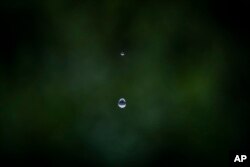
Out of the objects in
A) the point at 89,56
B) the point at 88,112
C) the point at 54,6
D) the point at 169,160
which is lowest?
the point at 169,160

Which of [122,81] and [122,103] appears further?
[122,81]

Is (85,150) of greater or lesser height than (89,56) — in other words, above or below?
below

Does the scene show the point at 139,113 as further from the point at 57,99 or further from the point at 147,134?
the point at 57,99

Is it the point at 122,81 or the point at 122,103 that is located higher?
the point at 122,81

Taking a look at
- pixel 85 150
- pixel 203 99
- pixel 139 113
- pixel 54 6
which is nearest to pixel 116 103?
pixel 139 113

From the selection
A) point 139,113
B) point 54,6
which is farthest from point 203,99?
point 54,6

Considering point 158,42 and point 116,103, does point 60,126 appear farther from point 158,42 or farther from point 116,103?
point 158,42
